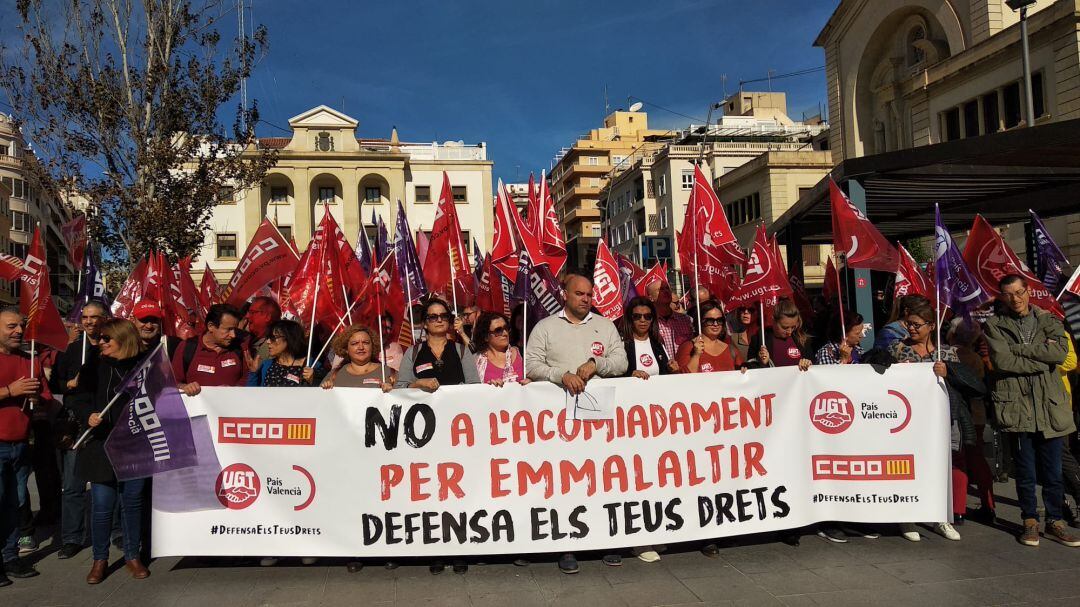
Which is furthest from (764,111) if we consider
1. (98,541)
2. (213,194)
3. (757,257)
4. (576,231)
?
(98,541)

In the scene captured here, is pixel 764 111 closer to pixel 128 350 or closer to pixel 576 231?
pixel 576 231

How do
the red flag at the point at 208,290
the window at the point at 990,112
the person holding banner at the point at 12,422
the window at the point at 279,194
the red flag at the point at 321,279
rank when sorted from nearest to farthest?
the person holding banner at the point at 12,422
the red flag at the point at 321,279
the red flag at the point at 208,290
the window at the point at 990,112
the window at the point at 279,194

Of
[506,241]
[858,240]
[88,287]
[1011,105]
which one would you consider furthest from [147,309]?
[1011,105]

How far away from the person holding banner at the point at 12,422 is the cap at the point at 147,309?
7.97 feet

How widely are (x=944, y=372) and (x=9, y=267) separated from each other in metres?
7.67

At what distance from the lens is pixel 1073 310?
652 centimetres

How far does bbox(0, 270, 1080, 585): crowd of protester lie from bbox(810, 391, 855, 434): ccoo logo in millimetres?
282

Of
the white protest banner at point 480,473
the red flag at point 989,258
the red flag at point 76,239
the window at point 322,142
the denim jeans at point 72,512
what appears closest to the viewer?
the white protest banner at point 480,473

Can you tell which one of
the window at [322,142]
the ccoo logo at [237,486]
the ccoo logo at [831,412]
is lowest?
the ccoo logo at [237,486]

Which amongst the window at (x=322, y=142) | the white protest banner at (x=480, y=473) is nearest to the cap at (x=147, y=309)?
the white protest banner at (x=480, y=473)

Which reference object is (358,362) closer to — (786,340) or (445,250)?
(445,250)

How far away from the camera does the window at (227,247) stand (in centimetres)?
4572

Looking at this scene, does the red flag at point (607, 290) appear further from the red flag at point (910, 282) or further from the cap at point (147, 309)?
the cap at point (147, 309)

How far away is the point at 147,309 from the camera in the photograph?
7.90 metres
